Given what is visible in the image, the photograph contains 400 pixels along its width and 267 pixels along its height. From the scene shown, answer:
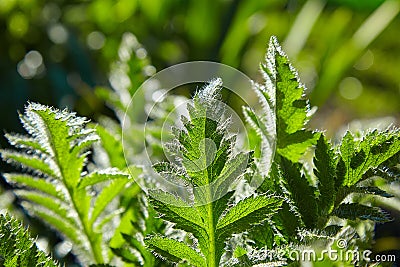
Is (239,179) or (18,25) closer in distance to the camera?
(239,179)

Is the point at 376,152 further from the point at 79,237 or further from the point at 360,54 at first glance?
the point at 360,54

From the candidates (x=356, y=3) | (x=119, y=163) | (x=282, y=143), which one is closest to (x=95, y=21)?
(x=356, y=3)

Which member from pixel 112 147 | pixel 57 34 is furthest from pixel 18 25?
pixel 112 147

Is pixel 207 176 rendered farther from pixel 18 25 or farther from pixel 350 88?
pixel 350 88

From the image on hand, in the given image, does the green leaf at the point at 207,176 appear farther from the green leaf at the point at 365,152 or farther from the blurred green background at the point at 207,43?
the blurred green background at the point at 207,43

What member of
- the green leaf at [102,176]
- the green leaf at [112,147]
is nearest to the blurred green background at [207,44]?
the green leaf at [112,147]

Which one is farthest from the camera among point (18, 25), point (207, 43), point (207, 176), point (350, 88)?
point (350, 88)
